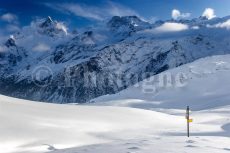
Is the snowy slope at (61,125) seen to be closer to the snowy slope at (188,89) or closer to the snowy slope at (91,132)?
the snowy slope at (91,132)

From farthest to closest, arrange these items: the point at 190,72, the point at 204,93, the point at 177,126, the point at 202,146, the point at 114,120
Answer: the point at 190,72 → the point at 204,93 → the point at 177,126 → the point at 114,120 → the point at 202,146

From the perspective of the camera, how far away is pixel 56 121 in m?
28.0

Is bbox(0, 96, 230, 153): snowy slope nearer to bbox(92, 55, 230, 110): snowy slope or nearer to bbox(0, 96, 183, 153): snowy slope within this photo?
bbox(0, 96, 183, 153): snowy slope

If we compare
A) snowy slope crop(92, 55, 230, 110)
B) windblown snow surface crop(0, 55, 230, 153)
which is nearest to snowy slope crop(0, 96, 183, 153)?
windblown snow surface crop(0, 55, 230, 153)

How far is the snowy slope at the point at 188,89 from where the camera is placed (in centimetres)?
9919

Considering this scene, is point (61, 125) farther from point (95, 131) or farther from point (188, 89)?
point (188, 89)

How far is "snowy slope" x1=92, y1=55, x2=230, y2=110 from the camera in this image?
99.2 metres

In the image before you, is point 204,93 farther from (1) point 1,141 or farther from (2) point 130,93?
(1) point 1,141

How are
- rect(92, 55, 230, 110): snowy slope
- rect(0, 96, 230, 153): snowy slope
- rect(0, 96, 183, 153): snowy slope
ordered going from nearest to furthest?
rect(0, 96, 230, 153): snowy slope → rect(0, 96, 183, 153): snowy slope → rect(92, 55, 230, 110): snowy slope

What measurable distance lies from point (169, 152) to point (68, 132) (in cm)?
1154

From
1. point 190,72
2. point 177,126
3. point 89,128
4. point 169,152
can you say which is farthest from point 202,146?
point 190,72

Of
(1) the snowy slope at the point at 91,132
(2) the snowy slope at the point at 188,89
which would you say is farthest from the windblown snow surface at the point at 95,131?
(2) the snowy slope at the point at 188,89

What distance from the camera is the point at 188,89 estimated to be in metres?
111

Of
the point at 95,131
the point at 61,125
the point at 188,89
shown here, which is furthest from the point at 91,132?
the point at 188,89
